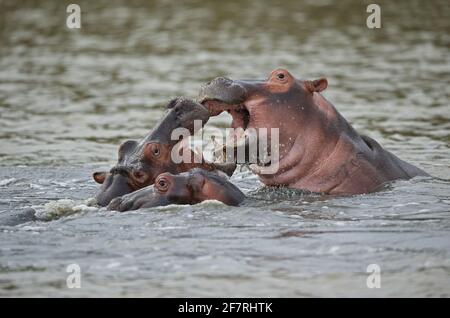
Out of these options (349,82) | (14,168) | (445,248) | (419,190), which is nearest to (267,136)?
(419,190)

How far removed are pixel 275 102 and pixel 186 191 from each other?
1.03 metres

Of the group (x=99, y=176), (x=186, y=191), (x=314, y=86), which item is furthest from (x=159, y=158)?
(x=314, y=86)

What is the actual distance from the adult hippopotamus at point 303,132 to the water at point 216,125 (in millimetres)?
185

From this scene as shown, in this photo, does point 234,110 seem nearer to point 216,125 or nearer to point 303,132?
point 303,132

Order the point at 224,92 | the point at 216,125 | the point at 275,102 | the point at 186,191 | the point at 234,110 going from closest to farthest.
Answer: the point at 186,191 < the point at 224,92 < the point at 275,102 < the point at 234,110 < the point at 216,125

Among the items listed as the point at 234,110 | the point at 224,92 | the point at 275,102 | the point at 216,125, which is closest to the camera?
the point at 224,92

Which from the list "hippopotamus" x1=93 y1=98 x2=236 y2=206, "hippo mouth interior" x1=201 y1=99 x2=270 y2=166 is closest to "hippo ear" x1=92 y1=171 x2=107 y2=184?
"hippopotamus" x1=93 y1=98 x2=236 y2=206

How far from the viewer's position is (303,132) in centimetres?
851

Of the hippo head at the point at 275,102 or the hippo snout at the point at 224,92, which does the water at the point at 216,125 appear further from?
the hippo snout at the point at 224,92

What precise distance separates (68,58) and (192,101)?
918 centimetres

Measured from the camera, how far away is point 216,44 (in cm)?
1800

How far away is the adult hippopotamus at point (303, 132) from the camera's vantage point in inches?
332

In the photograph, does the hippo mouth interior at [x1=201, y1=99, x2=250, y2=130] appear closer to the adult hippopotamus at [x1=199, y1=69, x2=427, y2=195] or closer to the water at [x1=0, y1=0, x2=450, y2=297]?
the adult hippopotamus at [x1=199, y1=69, x2=427, y2=195]

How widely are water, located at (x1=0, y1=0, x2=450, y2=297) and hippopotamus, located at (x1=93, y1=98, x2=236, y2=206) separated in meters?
0.32
